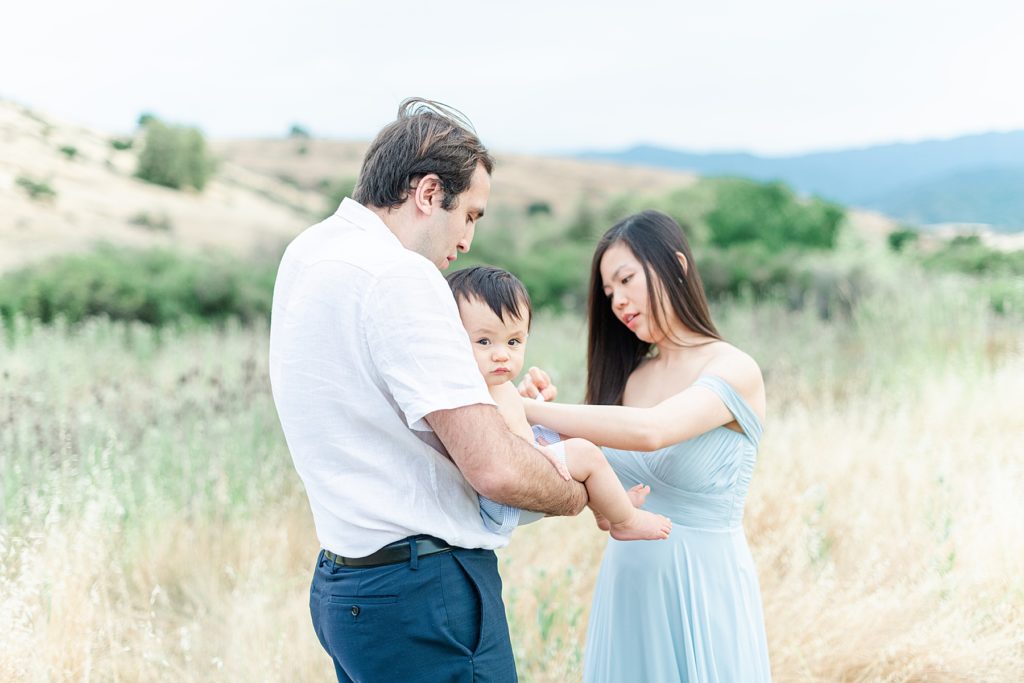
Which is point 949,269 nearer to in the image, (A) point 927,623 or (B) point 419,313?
(A) point 927,623

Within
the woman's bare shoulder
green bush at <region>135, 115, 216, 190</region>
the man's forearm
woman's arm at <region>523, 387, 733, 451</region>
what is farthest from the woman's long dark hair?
green bush at <region>135, 115, 216, 190</region>

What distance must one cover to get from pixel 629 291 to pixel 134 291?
9.44m

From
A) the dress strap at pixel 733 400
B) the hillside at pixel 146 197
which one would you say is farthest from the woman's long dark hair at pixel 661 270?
the hillside at pixel 146 197

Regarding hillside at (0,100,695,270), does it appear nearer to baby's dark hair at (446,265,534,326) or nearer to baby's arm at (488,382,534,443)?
baby's dark hair at (446,265,534,326)

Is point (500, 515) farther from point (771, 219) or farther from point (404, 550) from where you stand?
point (771, 219)

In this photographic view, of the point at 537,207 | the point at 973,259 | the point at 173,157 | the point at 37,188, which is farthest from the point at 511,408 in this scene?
the point at 537,207

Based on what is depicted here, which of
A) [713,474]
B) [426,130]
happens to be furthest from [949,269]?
[426,130]

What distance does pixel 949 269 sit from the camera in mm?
14320

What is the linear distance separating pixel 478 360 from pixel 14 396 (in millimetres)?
3884

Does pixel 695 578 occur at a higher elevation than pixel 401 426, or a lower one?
lower

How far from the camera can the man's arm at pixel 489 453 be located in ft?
5.54

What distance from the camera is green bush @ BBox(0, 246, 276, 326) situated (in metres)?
10.3

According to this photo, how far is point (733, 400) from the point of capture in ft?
8.75

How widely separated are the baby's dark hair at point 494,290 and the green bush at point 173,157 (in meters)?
29.4
